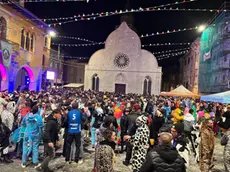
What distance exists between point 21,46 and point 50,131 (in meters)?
18.9

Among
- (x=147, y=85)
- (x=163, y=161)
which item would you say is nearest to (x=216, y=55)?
(x=147, y=85)

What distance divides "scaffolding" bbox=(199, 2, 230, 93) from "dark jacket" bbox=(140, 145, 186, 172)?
19.1 m

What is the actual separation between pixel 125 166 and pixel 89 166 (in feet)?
3.38

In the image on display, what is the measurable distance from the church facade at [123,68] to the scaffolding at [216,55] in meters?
11.0

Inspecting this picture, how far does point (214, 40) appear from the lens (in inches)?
931

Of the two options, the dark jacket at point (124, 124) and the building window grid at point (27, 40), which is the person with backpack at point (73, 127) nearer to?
the dark jacket at point (124, 124)

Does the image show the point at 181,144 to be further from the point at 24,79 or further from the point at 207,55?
the point at 24,79

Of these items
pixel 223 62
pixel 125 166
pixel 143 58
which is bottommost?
pixel 125 166

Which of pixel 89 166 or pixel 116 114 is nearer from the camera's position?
pixel 89 166

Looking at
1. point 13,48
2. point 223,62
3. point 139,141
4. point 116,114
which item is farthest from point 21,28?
point 139,141

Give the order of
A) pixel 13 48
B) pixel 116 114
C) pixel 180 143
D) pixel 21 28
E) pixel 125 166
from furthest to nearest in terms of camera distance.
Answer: pixel 21 28 → pixel 13 48 → pixel 116 114 → pixel 125 166 → pixel 180 143

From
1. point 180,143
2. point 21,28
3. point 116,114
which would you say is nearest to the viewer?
point 180,143

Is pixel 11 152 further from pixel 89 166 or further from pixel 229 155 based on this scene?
pixel 229 155

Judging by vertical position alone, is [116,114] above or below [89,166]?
above
